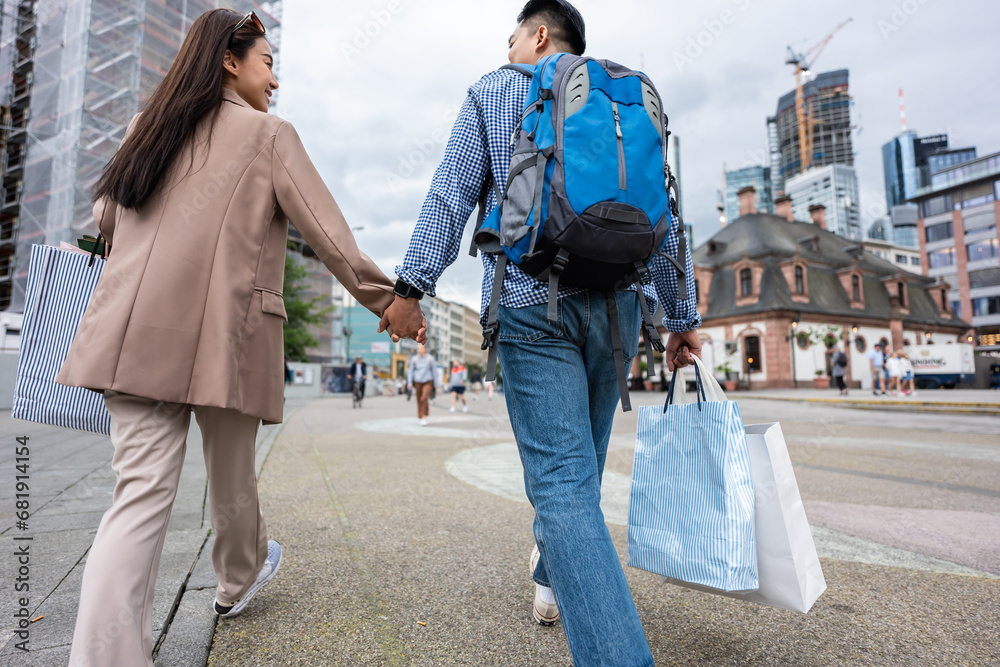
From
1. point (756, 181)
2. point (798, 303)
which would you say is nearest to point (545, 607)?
point (798, 303)

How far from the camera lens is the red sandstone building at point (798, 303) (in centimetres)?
3931

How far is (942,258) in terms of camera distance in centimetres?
5975

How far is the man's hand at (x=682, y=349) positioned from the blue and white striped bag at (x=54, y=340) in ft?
5.81

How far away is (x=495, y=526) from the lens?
3537 millimetres

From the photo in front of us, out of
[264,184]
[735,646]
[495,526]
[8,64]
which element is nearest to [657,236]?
[264,184]

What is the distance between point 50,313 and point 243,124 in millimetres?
790

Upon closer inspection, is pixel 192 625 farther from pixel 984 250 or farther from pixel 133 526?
pixel 984 250

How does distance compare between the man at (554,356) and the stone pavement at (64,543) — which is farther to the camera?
the stone pavement at (64,543)

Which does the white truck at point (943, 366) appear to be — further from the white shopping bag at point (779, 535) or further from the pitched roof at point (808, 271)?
the white shopping bag at point (779, 535)

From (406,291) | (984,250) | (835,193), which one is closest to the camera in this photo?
(406,291)

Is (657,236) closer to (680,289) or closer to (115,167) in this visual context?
(680,289)

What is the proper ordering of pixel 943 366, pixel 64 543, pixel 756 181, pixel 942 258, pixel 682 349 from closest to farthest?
pixel 682 349, pixel 64 543, pixel 943 366, pixel 942 258, pixel 756 181

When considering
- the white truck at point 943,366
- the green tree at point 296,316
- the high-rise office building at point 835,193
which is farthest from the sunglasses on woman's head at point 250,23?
the high-rise office building at point 835,193

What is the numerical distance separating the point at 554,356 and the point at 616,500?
9.74ft
